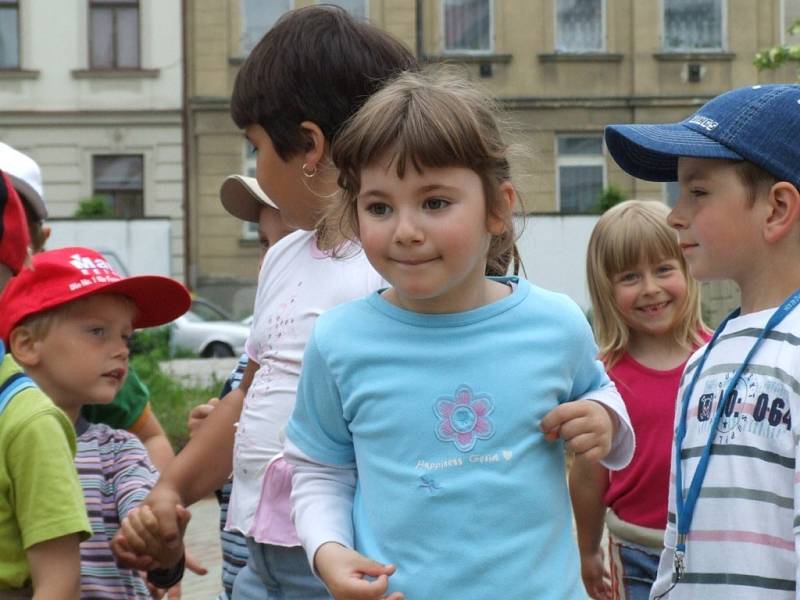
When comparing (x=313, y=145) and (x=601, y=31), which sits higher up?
(x=601, y=31)

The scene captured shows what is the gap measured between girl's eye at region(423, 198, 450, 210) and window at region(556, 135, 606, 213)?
28.4m

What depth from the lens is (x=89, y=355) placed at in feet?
11.1

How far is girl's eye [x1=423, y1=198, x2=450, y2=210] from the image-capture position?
2332 mm

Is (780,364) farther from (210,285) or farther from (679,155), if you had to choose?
(210,285)

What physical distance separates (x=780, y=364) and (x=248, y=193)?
75.9 inches

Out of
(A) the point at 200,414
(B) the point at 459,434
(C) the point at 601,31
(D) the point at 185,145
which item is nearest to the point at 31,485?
(A) the point at 200,414

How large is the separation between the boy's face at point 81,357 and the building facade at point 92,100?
2706 cm

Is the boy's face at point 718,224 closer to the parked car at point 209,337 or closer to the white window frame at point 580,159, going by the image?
the parked car at point 209,337

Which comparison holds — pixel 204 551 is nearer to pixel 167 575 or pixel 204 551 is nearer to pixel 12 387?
pixel 167 575

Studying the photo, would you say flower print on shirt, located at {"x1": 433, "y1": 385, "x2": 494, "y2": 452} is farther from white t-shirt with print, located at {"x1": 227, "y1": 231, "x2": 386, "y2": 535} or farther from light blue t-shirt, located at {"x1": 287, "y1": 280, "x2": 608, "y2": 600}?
white t-shirt with print, located at {"x1": 227, "y1": 231, "x2": 386, "y2": 535}

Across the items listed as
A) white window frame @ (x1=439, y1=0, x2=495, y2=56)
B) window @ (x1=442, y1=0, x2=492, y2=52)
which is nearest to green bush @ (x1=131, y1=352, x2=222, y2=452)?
white window frame @ (x1=439, y1=0, x2=495, y2=56)

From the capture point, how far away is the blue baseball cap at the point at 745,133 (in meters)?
2.60

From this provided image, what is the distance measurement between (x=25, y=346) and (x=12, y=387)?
23.3 inches

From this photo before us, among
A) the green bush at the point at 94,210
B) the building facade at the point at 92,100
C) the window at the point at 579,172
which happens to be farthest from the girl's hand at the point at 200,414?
the window at the point at 579,172
